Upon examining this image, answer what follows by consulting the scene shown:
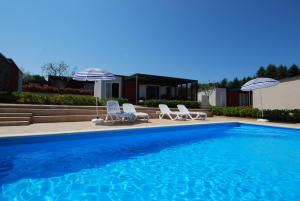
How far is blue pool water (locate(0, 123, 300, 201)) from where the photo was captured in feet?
11.4

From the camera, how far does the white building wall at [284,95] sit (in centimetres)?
1548

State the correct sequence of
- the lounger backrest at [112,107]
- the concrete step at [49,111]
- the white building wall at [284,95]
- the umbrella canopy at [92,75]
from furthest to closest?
the white building wall at [284,95] → the lounger backrest at [112,107] → the umbrella canopy at [92,75] → the concrete step at [49,111]

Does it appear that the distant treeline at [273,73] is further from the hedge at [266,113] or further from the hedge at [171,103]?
the hedge at [266,113]

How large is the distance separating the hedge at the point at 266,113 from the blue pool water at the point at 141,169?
6.27m

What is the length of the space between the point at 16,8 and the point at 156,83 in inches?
559

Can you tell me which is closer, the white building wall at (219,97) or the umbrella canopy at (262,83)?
the umbrella canopy at (262,83)

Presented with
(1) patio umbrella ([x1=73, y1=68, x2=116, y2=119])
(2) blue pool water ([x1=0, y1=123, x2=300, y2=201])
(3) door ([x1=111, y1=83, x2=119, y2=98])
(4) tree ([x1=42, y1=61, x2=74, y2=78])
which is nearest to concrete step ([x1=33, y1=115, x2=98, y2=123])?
(1) patio umbrella ([x1=73, y1=68, x2=116, y2=119])

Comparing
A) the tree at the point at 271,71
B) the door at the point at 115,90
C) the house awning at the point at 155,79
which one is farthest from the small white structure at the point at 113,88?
the tree at the point at 271,71

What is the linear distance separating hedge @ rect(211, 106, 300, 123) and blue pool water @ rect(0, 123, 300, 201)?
627 centimetres

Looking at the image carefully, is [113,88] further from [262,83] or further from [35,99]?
[262,83]

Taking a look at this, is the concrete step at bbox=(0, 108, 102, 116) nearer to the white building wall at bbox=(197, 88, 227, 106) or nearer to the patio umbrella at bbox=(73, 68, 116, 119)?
the patio umbrella at bbox=(73, 68, 116, 119)

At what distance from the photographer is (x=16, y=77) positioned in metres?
19.0

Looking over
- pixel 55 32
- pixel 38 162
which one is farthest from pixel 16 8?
pixel 38 162

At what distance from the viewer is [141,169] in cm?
470
